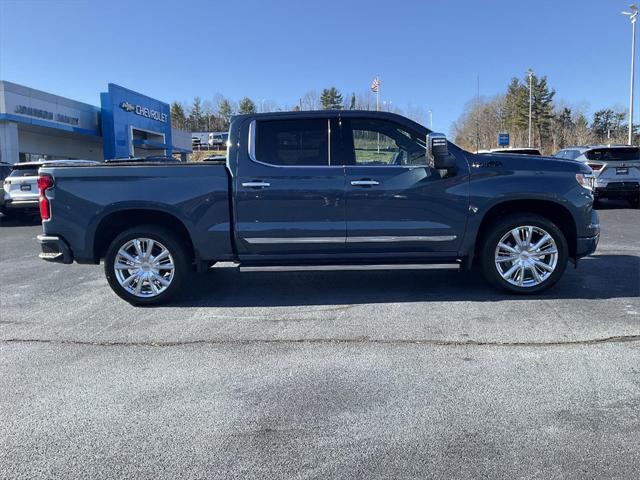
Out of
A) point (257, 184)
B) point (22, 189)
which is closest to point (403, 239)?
point (257, 184)

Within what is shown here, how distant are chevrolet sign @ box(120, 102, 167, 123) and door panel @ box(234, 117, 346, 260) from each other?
32220mm

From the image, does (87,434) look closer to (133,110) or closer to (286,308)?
(286,308)

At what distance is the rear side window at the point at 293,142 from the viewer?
5.64 m

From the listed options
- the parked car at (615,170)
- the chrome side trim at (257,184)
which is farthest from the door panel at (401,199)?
the parked car at (615,170)

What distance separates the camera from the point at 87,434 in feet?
10.1

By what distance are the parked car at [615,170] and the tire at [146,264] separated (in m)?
13.1

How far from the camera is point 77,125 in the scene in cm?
3142

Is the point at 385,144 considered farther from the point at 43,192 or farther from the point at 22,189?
the point at 22,189

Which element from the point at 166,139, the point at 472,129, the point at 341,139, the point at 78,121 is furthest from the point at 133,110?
the point at 472,129

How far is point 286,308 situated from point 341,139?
1.95 m

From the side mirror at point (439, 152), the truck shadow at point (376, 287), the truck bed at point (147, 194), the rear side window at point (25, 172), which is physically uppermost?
the rear side window at point (25, 172)

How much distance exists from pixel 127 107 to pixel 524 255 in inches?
1353

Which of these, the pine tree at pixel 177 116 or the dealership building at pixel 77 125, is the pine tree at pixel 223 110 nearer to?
the pine tree at pixel 177 116

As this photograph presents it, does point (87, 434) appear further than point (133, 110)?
No
